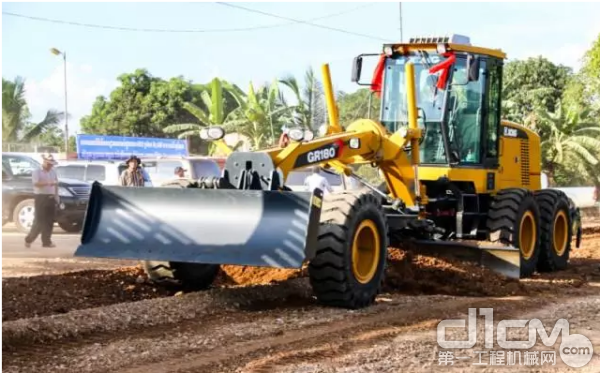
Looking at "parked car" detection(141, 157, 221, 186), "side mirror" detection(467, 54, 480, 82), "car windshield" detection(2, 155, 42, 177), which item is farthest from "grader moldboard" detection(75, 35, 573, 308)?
"car windshield" detection(2, 155, 42, 177)

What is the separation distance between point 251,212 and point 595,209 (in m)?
25.4

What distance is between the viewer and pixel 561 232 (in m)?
13.5

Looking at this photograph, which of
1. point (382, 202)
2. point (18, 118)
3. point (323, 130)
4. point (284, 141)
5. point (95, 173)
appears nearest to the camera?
point (284, 141)

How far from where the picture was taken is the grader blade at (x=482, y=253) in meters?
10.9

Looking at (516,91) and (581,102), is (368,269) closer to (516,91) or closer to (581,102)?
(581,102)

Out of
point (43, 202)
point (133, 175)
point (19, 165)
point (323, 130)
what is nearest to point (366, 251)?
point (323, 130)

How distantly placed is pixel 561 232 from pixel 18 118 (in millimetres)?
29601

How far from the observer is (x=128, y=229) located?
888 cm

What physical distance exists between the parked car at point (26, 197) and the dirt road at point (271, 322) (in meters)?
7.10

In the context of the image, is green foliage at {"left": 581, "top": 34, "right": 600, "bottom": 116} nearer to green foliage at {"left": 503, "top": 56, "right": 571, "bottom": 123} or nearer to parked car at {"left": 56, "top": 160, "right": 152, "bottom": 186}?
green foliage at {"left": 503, "top": 56, "right": 571, "bottom": 123}

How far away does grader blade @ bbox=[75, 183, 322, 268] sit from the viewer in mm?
8234

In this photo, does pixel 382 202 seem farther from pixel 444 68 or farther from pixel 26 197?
pixel 26 197

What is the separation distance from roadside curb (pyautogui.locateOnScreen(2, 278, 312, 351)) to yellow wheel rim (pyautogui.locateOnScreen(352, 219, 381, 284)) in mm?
807

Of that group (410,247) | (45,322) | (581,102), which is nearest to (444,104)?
(410,247)
